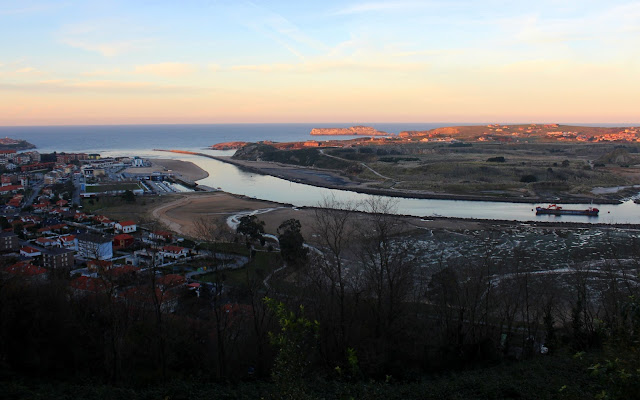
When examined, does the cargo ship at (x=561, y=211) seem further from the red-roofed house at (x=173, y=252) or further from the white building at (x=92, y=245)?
the white building at (x=92, y=245)

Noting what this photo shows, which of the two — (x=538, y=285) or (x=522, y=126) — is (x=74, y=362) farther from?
(x=522, y=126)

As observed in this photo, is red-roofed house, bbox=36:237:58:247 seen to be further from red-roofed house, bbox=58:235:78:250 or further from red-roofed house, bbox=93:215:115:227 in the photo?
red-roofed house, bbox=93:215:115:227

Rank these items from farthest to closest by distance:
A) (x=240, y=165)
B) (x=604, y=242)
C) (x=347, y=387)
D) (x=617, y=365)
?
(x=240, y=165), (x=604, y=242), (x=347, y=387), (x=617, y=365)

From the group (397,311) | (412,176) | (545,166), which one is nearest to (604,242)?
(397,311)

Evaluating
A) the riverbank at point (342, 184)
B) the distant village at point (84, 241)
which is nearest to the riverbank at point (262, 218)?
the distant village at point (84, 241)

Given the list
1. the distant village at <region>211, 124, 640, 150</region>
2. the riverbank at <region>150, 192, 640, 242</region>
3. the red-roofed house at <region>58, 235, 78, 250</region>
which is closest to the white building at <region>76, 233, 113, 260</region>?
the red-roofed house at <region>58, 235, 78, 250</region>

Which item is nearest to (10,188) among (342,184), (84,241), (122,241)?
(122,241)
